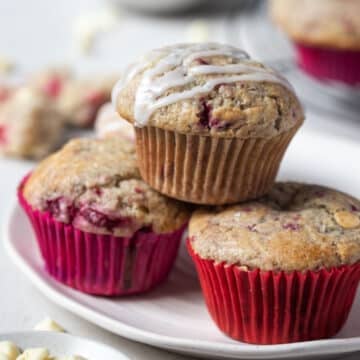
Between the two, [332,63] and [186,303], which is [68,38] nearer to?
[332,63]

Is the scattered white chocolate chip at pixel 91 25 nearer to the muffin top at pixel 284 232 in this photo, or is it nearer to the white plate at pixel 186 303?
the white plate at pixel 186 303

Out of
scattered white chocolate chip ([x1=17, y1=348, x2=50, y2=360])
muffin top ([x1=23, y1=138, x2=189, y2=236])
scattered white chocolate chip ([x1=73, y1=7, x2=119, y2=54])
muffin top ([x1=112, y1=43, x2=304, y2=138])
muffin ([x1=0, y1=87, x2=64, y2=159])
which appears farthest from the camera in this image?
scattered white chocolate chip ([x1=73, y1=7, x2=119, y2=54])

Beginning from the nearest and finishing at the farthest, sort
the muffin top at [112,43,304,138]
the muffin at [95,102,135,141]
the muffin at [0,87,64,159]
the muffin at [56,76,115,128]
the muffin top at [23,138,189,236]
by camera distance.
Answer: the muffin top at [112,43,304,138] < the muffin top at [23,138,189,236] < the muffin at [95,102,135,141] < the muffin at [0,87,64,159] < the muffin at [56,76,115,128]

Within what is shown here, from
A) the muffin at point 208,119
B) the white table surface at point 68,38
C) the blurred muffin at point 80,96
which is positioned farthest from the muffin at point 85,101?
the muffin at point 208,119

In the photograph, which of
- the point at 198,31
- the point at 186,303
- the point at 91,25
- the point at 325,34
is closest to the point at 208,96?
the point at 186,303

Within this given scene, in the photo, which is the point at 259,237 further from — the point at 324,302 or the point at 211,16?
the point at 211,16

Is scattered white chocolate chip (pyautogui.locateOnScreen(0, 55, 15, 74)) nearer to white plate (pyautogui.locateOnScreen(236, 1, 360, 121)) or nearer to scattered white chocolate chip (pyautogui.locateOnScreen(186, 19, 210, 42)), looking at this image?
scattered white chocolate chip (pyautogui.locateOnScreen(186, 19, 210, 42))

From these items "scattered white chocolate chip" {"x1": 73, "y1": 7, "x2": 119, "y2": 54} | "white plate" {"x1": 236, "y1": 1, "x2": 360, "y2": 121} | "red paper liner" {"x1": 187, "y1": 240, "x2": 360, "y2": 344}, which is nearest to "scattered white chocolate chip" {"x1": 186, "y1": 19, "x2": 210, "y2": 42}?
"white plate" {"x1": 236, "y1": 1, "x2": 360, "y2": 121}

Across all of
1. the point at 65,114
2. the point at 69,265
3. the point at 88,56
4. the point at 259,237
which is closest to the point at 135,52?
the point at 88,56
